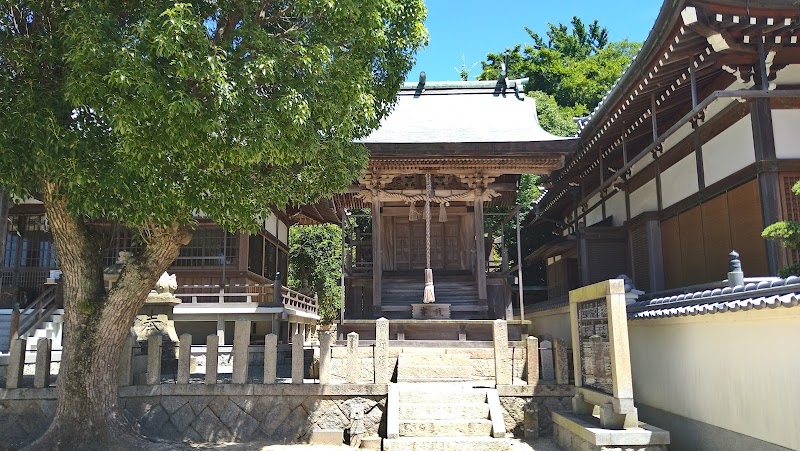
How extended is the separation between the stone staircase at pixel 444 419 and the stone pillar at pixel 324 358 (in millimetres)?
1065

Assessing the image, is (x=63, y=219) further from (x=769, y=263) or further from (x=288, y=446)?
(x=769, y=263)

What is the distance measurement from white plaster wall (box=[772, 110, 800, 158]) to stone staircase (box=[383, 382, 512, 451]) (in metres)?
5.71

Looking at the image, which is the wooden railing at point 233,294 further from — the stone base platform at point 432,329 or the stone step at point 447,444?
the stone step at point 447,444

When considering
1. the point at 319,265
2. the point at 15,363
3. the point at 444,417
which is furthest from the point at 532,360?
the point at 319,265

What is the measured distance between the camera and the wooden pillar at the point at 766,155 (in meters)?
8.31

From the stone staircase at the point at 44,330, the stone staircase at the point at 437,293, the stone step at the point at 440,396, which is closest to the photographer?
the stone step at the point at 440,396

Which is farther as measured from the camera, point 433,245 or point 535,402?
point 433,245

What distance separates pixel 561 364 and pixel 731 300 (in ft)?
11.1

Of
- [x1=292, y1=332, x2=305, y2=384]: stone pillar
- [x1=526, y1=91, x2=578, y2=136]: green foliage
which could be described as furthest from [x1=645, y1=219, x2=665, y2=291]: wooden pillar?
[x1=526, y1=91, x2=578, y2=136]: green foliage

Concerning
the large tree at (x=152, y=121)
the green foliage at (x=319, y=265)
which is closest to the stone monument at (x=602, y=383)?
the large tree at (x=152, y=121)

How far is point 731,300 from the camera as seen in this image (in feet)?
20.5

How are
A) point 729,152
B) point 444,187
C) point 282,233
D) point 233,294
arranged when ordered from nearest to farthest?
1. point 729,152
2. point 444,187
3. point 233,294
4. point 282,233

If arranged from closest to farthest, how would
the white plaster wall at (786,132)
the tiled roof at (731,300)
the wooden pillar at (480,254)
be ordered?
the tiled roof at (731,300)
the white plaster wall at (786,132)
the wooden pillar at (480,254)

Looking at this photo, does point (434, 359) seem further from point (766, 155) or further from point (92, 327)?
point (766, 155)
